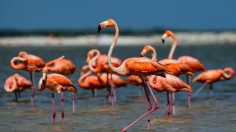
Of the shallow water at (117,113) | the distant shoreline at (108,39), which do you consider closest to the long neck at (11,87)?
the shallow water at (117,113)

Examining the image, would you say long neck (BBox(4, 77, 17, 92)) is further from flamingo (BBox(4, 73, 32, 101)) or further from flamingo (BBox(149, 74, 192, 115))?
flamingo (BBox(149, 74, 192, 115))

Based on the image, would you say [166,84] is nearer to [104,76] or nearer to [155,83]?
[155,83]

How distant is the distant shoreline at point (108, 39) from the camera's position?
89.8 m

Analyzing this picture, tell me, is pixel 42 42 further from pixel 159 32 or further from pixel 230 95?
pixel 230 95

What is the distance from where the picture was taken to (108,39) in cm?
9181

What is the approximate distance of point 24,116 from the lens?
1172 centimetres

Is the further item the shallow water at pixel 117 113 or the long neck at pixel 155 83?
the long neck at pixel 155 83

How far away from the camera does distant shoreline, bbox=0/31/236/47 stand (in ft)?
294
